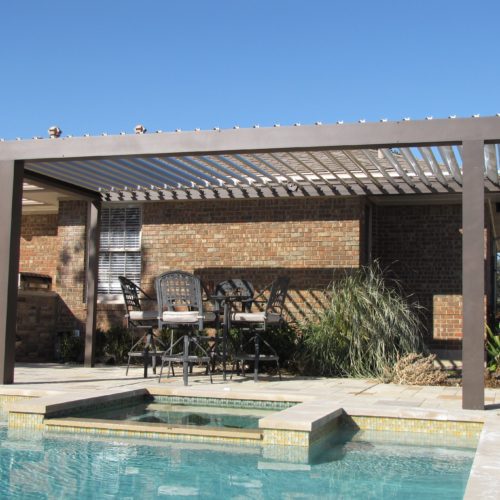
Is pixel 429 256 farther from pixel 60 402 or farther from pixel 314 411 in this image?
pixel 60 402

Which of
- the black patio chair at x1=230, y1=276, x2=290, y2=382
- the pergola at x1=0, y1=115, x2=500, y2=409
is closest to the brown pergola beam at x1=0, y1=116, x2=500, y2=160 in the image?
the pergola at x1=0, y1=115, x2=500, y2=409

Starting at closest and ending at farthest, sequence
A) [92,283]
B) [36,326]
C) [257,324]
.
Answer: [257,324] < [92,283] < [36,326]

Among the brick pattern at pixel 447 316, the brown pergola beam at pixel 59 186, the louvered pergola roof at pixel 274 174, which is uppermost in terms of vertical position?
the louvered pergola roof at pixel 274 174

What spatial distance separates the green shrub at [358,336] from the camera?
924cm

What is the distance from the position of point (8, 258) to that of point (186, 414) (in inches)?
104

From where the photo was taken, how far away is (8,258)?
25.3 ft

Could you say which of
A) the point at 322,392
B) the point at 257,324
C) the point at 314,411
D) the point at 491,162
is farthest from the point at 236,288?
the point at 314,411

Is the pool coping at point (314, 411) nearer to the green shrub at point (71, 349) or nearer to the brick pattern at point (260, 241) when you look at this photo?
the brick pattern at point (260, 241)

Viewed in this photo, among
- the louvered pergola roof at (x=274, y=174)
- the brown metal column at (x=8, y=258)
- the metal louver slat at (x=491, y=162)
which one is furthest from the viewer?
the louvered pergola roof at (x=274, y=174)

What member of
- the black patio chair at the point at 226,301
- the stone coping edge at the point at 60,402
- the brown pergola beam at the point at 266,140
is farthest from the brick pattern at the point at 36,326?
the stone coping edge at the point at 60,402

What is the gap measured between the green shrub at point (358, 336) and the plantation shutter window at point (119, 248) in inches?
149

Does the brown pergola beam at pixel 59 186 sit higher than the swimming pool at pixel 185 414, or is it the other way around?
the brown pergola beam at pixel 59 186

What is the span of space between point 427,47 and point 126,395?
26.6ft

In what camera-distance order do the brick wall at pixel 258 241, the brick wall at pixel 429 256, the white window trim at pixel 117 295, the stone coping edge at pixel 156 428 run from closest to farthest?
1. the stone coping edge at pixel 156 428
2. the brick wall at pixel 258 241
3. the brick wall at pixel 429 256
4. the white window trim at pixel 117 295
